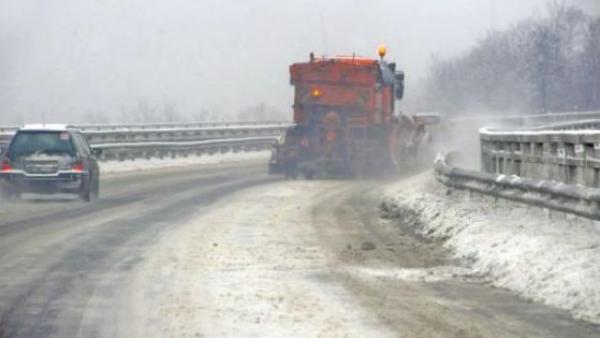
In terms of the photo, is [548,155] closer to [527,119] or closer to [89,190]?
[89,190]

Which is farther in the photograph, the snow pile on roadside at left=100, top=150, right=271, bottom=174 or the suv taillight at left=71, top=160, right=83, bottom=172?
the snow pile on roadside at left=100, top=150, right=271, bottom=174

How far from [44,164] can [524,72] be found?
59416 millimetres

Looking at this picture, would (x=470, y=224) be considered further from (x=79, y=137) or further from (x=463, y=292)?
(x=79, y=137)

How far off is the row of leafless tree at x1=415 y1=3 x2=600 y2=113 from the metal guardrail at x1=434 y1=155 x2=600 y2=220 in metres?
58.2

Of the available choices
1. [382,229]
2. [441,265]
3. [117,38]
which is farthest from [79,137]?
[117,38]

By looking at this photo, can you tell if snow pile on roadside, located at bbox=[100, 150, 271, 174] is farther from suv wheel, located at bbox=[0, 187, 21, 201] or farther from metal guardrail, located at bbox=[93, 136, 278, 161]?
suv wheel, located at bbox=[0, 187, 21, 201]

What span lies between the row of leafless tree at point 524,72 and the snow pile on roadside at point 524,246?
60012 mm

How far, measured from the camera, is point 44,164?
2173 cm

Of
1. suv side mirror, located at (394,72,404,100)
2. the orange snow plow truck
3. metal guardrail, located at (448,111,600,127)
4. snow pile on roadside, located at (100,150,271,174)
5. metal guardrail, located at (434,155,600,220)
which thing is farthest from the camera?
metal guardrail, located at (448,111,600,127)

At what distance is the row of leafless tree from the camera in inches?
2997

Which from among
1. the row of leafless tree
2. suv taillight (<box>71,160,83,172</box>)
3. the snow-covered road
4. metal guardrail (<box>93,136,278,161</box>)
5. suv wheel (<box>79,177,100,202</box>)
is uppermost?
the row of leafless tree

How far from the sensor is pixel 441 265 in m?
12.5

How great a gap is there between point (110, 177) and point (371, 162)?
22.7 ft

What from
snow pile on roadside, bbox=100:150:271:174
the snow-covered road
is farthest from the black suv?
snow pile on roadside, bbox=100:150:271:174
